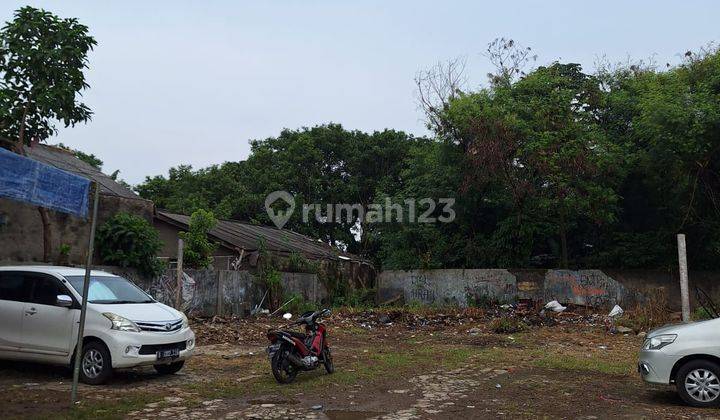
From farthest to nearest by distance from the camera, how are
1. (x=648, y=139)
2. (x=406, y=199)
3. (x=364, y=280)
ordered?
(x=364, y=280) < (x=406, y=199) < (x=648, y=139)

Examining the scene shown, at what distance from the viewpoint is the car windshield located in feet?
30.0

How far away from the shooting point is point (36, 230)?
47.3 feet

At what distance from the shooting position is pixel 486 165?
20.4 metres

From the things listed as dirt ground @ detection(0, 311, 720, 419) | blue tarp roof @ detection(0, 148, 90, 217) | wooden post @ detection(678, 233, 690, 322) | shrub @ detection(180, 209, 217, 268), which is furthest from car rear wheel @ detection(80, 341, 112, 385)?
wooden post @ detection(678, 233, 690, 322)

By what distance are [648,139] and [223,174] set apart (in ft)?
72.2

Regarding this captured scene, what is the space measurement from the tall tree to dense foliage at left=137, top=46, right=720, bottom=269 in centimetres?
1198

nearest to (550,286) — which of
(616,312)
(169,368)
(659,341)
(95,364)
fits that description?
(616,312)

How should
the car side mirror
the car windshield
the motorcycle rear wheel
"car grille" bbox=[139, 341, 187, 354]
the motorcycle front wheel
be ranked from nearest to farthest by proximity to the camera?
"car grille" bbox=[139, 341, 187, 354] < the car side mirror < the motorcycle front wheel < the car windshield < the motorcycle rear wheel

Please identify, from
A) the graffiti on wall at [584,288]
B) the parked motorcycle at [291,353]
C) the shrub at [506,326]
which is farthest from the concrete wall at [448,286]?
the parked motorcycle at [291,353]

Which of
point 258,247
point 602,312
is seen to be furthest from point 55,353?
point 602,312

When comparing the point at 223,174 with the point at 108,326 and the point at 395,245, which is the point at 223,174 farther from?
the point at 108,326

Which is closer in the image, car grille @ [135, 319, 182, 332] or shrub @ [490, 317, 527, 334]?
car grille @ [135, 319, 182, 332]

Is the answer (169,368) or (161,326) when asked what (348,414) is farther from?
(169,368)

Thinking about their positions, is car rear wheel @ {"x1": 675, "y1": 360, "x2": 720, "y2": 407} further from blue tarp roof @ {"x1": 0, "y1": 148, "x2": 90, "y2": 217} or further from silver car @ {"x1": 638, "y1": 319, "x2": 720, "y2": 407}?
blue tarp roof @ {"x1": 0, "y1": 148, "x2": 90, "y2": 217}
